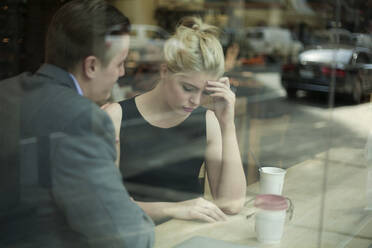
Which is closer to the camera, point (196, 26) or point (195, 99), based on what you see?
point (195, 99)

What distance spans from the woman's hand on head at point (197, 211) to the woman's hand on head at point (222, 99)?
30 centimetres

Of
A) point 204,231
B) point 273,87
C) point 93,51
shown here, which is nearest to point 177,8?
point 93,51

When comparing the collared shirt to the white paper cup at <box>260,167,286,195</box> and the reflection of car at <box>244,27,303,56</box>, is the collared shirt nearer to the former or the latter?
the white paper cup at <box>260,167,286,195</box>

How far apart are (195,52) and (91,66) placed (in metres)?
0.38

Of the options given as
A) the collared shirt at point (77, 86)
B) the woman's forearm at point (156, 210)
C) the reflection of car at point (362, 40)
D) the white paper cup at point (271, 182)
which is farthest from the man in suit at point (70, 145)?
the reflection of car at point (362, 40)

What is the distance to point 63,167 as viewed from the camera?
1199 millimetres

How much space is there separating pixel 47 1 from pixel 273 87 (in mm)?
6733

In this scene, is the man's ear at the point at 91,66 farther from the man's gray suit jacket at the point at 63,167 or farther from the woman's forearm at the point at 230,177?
the woman's forearm at the point at 230,177

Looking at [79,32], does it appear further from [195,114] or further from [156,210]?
[156,210]

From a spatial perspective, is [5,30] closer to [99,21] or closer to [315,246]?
[99,21]

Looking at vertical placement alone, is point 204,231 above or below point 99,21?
below

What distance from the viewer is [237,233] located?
1.50 meters

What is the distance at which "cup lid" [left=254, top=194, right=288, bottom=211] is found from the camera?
1.51 m

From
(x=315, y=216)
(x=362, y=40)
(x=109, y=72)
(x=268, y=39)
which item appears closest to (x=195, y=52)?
(x=109, y=72)
